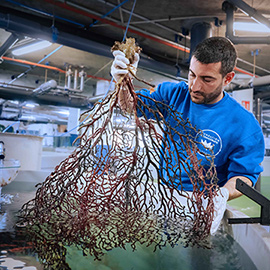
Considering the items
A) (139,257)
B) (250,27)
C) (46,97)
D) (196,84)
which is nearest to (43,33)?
(196,84)

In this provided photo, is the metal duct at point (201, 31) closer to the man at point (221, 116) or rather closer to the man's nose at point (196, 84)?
the man at point (221, 116)

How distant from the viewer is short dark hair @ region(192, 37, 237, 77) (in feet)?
3.01

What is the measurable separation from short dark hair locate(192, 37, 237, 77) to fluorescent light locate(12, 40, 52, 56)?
289 cm

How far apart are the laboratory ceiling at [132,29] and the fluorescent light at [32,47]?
87 mm

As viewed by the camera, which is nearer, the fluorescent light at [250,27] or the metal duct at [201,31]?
the fluorescent light at [250,27]

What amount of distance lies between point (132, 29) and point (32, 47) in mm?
1535

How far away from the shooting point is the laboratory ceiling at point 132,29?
2.40m

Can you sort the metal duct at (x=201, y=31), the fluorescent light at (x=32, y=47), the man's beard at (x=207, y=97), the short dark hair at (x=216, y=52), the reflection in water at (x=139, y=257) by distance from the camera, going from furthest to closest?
the fluorescent light at (x=32, y=47)
the metal duct at (x=201, y=31)
the man's beard at (x=207, y=97)
the short dark hair at (x=216, y=52)
the reflection in water at (x=139, y=257)

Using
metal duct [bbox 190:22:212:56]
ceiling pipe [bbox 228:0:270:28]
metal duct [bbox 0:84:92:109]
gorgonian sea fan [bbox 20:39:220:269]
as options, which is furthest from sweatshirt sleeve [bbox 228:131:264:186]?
metal duct [bbox 0:84:92:109]

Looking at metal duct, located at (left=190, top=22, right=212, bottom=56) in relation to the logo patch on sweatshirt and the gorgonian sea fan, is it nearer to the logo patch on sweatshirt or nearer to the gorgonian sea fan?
the logo patch on sweatshirt

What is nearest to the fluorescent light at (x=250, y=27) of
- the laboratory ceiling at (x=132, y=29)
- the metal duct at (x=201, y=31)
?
the laboratory ceiling at (x=132, y=29)

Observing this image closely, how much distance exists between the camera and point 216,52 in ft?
3.01

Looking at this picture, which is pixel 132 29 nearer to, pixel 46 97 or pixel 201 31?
pixel 201 31

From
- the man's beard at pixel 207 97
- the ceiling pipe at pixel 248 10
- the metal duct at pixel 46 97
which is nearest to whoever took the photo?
the man's beard at pixel 207 97
